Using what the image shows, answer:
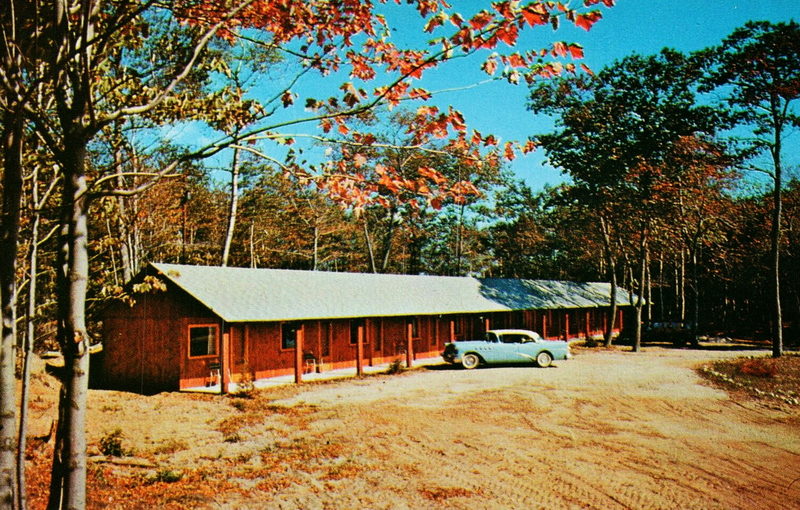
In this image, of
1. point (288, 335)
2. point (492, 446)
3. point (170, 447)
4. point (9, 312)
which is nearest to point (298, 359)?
point (288, 335)

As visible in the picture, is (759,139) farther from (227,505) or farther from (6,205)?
(6,205)

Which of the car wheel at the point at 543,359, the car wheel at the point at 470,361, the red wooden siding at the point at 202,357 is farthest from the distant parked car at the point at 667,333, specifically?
the red wooden siding at the point at 202,357

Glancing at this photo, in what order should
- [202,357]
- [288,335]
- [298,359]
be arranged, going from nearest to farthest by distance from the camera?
[202,357] < [298,359] < [288,335]

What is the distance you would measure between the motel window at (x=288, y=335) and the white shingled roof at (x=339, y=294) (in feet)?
4.05

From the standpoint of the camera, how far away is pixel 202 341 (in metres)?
19.5

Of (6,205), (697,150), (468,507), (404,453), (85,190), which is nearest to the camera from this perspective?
(85,190)

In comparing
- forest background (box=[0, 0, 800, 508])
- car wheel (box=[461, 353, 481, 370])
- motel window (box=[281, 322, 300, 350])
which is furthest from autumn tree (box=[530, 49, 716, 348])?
motel window (box=[281, 322, 300, 350])

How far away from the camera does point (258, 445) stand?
37.4 feet

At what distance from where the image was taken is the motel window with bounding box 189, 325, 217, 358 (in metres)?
19.1

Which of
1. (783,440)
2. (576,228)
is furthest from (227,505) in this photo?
(576,228)

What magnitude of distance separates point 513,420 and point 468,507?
19.6 feet

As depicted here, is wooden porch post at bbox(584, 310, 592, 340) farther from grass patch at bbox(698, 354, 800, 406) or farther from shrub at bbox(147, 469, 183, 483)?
shrub at bbox(147, 469, 183, 483)

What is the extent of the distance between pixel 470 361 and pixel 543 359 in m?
3.65

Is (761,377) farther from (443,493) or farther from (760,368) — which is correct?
(443,493)
